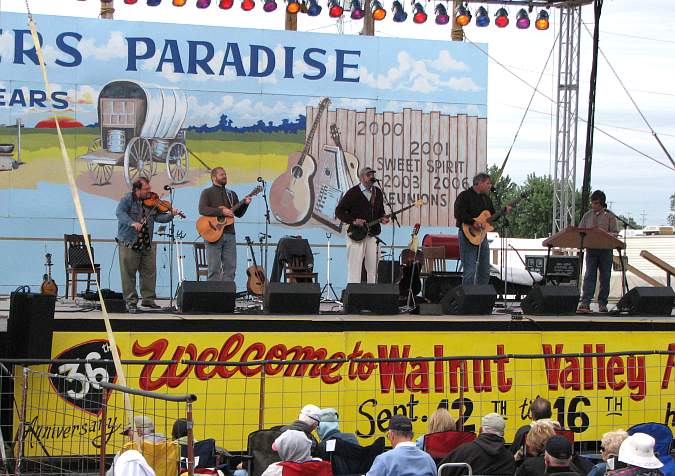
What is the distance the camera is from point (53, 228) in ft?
54.7

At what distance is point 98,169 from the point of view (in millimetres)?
16969

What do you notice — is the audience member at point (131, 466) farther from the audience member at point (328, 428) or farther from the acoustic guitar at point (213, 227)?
the acoustic guitar at point (213, 227)

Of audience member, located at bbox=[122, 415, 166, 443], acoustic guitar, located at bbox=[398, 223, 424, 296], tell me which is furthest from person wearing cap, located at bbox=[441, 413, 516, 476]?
acoustic guitar, located at bbox=[398, 223, 424, 296]

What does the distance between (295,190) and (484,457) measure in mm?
10675

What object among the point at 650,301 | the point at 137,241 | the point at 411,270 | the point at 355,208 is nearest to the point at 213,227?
the point at 137,241

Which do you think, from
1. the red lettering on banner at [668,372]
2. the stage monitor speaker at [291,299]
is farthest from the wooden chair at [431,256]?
the red lettering on banner at [668,372]

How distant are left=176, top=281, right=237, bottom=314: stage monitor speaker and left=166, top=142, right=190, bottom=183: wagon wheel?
21.1ft

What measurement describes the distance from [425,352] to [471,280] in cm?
182

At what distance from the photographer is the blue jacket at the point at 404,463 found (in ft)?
22.2

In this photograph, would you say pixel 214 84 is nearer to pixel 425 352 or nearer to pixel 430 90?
pixel 430 90

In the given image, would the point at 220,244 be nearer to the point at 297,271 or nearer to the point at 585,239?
the point at 297,271

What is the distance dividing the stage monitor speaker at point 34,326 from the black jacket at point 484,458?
3.87 metres

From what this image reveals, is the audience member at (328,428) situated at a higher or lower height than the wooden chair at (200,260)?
lower

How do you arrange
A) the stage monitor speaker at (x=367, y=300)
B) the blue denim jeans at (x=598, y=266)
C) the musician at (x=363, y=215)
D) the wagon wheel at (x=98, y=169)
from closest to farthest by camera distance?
the stage monitor speaker at (x=367, y=300)
the musician at (x=363, y=215)
the blue denim jeans at (x=598, y=266)
the wagon wheel at (x=98, y=169)
